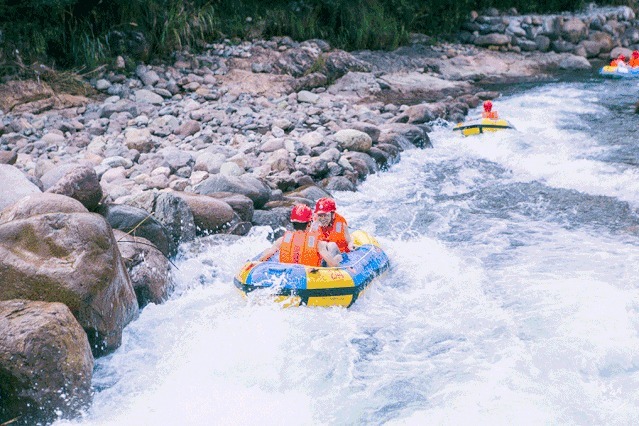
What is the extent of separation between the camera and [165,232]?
5922 mm

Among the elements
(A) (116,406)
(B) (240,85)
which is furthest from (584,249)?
(B) (240,85)

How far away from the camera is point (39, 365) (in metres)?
3.60

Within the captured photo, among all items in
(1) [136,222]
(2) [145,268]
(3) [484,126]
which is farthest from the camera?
(3) [484,126]

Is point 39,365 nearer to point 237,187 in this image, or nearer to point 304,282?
point 304,282

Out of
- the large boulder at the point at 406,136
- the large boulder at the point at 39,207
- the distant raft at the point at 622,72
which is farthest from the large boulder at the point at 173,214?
the distant raft at the point at 622,72

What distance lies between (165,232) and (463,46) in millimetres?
13462

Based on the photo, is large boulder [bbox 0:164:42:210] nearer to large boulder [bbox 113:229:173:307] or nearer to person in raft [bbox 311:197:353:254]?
large boulder [bbox 113:229:173:307]

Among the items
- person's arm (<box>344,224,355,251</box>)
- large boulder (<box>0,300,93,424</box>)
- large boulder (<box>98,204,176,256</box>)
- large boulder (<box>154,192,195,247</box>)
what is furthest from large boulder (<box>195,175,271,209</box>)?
large boulder (<box>0,300,93,424</box>)

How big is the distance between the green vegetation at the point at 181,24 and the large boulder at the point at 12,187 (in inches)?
195

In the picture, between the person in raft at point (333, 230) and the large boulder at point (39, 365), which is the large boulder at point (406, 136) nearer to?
the person in raft at point (333, 230)

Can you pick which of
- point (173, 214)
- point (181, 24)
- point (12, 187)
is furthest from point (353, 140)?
point (181, 24)

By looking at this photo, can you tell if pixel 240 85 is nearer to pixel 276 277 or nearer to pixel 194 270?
pixel 194 270

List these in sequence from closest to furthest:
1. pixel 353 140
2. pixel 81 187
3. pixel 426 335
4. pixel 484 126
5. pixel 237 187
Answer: pixel 426 335 < pixel 81 187 < pixel 237 187 < pixel 353 140 < pixel 484 126

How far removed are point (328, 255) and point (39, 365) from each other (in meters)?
2.39
